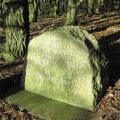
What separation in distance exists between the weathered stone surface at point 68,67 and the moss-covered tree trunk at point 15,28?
7.95ft

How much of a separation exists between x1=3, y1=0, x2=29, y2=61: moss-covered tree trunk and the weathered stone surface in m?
2.42

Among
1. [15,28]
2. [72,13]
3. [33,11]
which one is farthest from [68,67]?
[33,11]

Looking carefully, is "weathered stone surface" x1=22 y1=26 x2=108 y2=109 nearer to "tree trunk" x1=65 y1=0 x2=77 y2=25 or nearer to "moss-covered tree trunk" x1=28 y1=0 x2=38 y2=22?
"tree trunk" x1=65 y1=0 x2=77 y2=25

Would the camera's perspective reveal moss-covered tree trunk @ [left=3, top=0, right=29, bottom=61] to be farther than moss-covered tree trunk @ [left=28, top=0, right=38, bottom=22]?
No

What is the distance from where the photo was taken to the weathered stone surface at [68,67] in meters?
6.39

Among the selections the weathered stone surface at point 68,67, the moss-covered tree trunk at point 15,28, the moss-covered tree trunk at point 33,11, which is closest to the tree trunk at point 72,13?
the moss-covered tree trunk at point 33,11

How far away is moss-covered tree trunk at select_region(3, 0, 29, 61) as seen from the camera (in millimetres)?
9391

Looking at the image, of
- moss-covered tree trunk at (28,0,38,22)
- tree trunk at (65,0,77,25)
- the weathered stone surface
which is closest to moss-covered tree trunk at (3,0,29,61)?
the weathered stone surface

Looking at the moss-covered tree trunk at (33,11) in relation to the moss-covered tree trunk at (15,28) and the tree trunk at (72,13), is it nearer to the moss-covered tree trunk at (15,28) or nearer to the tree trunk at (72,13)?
the tree trunk at (72,13)

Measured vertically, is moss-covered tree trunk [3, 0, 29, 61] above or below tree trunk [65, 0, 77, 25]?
above

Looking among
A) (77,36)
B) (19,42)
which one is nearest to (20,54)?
(19,42)

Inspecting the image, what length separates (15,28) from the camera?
9391 millimetres

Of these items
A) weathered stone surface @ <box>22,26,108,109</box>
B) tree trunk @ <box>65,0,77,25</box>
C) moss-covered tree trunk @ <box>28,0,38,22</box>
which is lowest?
moss-covered tree trunk @ <box>28,0,38,22</box>

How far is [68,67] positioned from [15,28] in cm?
326
